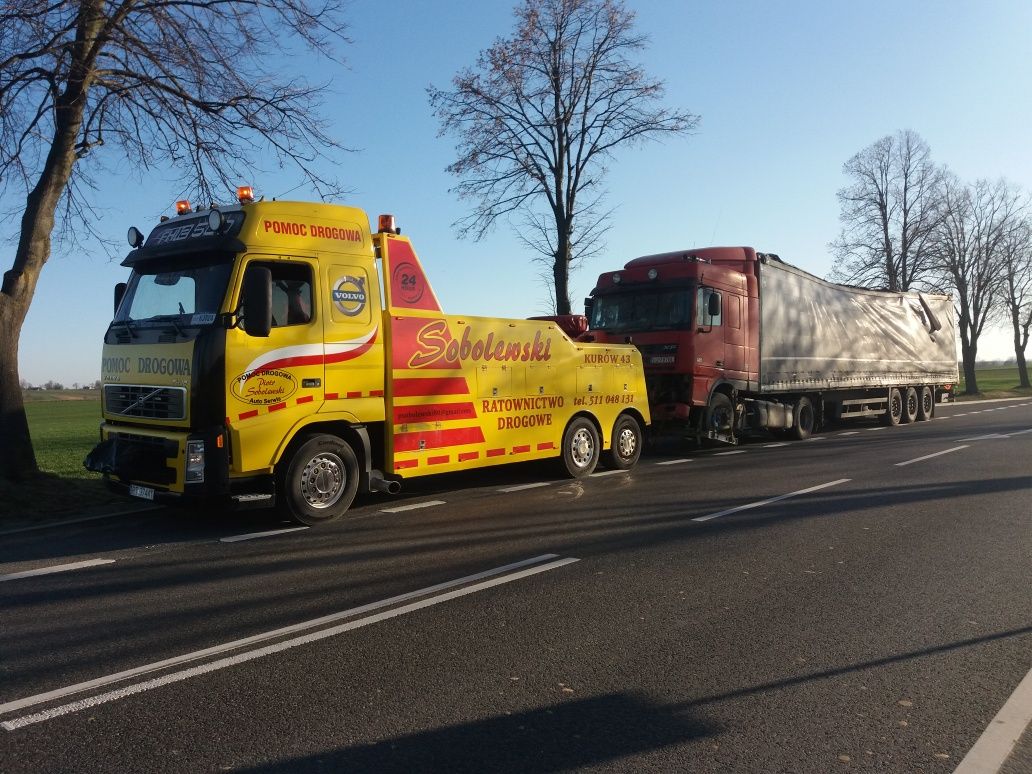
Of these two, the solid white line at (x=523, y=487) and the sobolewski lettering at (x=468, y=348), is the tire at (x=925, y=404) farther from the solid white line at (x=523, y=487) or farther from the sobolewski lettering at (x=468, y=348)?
the sobolewski lettering at (x=468, y=348)

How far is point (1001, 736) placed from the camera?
3447 millimetres

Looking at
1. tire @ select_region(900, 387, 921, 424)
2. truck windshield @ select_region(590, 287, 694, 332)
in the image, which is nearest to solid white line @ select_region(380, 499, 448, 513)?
truck windshield @ select_region(590, 287, 694, 332)

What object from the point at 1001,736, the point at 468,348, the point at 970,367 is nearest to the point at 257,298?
the point at 468,348

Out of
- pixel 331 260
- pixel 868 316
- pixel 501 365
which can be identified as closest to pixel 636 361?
pixel 501 365

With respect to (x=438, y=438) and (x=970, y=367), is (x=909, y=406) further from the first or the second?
(x=970, y=367)

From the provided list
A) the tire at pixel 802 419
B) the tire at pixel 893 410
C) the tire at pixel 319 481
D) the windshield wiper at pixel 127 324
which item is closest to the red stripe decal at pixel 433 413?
the tire at pixel 319 481

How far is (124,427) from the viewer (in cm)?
805

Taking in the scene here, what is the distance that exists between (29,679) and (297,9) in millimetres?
9270

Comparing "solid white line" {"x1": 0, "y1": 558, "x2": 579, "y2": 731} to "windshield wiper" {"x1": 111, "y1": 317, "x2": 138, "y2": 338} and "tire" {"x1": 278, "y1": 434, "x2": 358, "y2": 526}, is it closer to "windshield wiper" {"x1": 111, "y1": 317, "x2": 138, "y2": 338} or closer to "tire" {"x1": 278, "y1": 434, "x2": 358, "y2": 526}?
"tire" {"x1": 278, "y1": 434, "x2": 358, "y2": 526}

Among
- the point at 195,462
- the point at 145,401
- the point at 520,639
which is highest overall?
the point at 145,401

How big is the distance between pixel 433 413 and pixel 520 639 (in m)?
4.66

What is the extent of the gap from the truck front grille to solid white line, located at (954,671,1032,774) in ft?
21.2

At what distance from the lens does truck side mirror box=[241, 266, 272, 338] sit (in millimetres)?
7160

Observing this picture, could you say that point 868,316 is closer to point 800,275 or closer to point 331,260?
point 800,275
